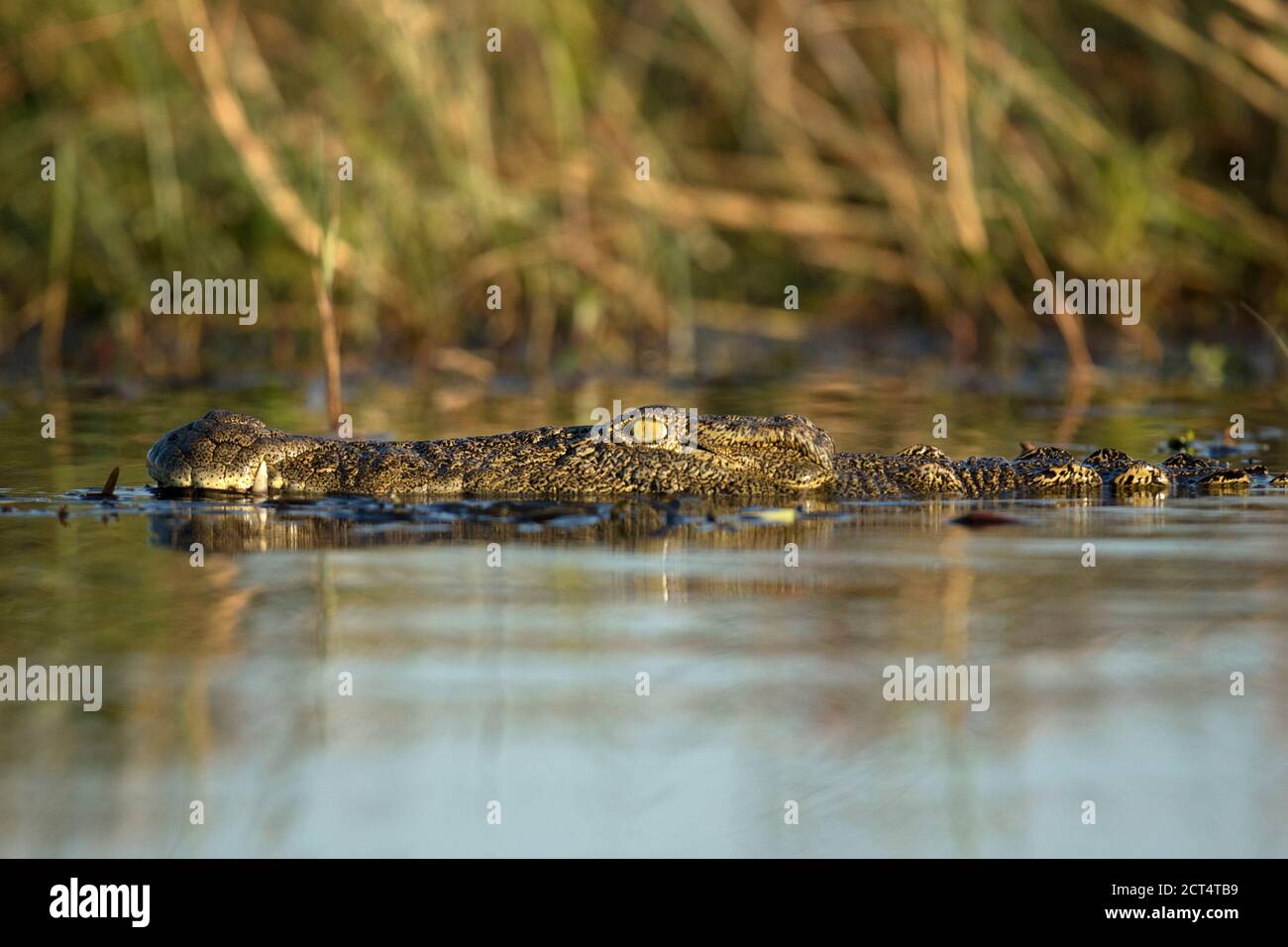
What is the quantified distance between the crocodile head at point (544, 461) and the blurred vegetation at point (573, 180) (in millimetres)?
4543

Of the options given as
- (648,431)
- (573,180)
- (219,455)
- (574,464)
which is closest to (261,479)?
(219,455)

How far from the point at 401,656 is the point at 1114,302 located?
9.88 meters

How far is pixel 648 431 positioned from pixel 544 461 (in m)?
0.41

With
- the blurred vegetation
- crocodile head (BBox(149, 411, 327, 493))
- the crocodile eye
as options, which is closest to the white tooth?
crocodile head (BBox(149, 411, 327, 493))

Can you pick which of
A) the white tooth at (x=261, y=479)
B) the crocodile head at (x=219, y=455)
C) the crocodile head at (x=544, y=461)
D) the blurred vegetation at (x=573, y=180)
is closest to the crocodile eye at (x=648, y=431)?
the crocodile head at (x=544, y=461)

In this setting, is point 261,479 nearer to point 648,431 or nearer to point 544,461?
point 544,461

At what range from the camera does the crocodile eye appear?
7465mm

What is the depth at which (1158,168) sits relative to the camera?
514 inches

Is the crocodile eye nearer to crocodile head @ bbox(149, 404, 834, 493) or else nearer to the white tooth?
crocodile head @ bbox(149, 404, 834, 493)

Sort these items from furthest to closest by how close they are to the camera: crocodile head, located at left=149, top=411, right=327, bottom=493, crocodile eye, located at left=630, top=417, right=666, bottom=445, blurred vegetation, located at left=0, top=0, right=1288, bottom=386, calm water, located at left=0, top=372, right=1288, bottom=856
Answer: blurred vegetation, located at left=0, top=0, right=1288, bottom=386
crocodile eye, located at left=630, top=417, right=666, bottom=445
crocodile head, located at left=149, top=411, right=327, bottom=493
calm water, located at left=0, top=372, right=1288, bottom=856

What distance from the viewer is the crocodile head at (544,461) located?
7398 mm

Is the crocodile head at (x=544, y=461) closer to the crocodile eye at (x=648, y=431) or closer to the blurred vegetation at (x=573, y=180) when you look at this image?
the crocodile eye at (x=648, y=431)

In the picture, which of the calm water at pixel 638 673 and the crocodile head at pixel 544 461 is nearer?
the calm water at pixel 638 673
